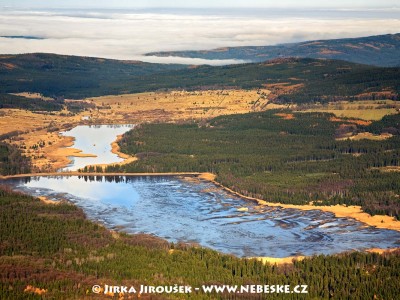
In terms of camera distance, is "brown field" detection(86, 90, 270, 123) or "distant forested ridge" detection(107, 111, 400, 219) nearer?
"distant forested ridge" detection(107, 111, 400, 219)

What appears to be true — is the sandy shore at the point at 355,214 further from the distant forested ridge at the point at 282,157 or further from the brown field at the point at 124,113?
the brown field at the point at 124,113

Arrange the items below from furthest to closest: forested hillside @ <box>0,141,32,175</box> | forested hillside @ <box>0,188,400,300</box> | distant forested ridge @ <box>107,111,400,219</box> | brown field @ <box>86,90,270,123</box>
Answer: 1. brown field @ <box>86,90,270,123</box>
2. forested hillside @ <box>0,141,32,175</box>
3. distant forested ridge @ <box>107,111,400,219</box>
4. forested hillside @ <box>0,188,400,300</box>

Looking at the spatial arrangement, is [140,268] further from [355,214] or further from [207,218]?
[355,214]

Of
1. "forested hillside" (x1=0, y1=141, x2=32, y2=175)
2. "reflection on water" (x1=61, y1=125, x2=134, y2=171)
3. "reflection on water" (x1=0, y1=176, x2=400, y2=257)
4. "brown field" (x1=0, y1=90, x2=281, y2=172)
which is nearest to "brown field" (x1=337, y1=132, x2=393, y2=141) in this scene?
"reflection on water" (x1=0, y1=176, x2=400, y2=257)

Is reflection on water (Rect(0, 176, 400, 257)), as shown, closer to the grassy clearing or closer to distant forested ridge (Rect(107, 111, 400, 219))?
distant forested ridge (Rect(107, 111, 400, 219))

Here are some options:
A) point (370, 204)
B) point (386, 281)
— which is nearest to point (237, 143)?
point (370, 204)

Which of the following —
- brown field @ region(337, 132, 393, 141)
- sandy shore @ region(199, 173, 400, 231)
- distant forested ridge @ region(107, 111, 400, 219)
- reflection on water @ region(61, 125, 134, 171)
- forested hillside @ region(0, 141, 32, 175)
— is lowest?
reflection on water @ region(61, 125, 134, 171)
